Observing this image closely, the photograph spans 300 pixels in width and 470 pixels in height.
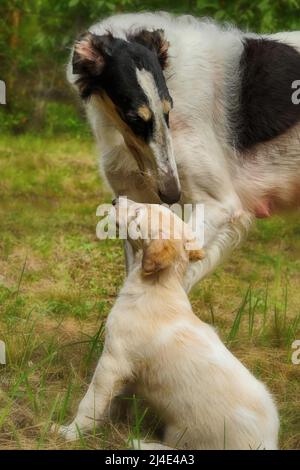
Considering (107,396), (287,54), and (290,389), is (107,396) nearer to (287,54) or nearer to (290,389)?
(290,389)

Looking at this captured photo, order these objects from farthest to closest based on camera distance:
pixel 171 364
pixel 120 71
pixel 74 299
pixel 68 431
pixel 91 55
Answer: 1. pixel 74 299
2. pixel 91 55
3. pixel 120 71
4. pixel 68 431
5. pixel 171 364

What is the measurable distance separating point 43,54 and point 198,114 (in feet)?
26.5

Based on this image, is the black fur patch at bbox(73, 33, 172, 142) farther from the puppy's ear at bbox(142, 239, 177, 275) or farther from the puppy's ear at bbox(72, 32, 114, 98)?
the puppy's ear at bbox(142, 239, 177, 275)

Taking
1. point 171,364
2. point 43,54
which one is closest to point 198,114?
point 171,364

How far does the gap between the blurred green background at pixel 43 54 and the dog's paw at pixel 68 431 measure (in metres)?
7.21

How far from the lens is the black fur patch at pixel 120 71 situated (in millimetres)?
4195

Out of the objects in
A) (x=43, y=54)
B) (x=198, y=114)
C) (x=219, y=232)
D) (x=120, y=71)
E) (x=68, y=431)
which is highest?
(x=43, y=54)

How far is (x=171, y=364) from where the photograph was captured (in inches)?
134

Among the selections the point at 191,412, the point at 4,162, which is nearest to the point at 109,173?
the point at 191,412

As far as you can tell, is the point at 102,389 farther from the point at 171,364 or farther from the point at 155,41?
the point at 155,41

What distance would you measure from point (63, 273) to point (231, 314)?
144 cm

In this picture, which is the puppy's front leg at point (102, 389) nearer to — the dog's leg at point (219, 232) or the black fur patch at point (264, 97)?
the dog's leg at point (219, 232)

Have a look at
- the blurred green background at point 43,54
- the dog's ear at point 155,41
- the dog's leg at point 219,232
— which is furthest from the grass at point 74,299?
the blurred green background at point 43,54

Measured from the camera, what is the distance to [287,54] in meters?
4.99
